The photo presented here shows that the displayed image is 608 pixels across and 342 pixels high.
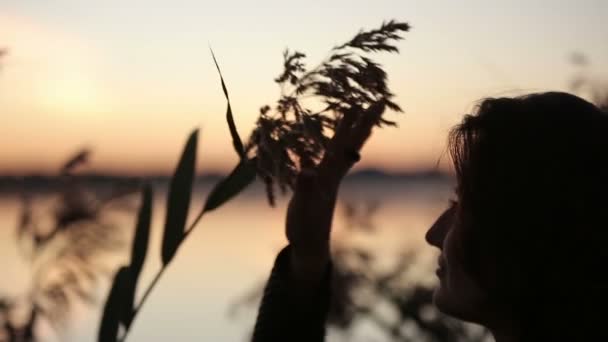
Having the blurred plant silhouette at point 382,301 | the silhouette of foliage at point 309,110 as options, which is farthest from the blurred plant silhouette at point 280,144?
the blurred plant silhouette at point 382,301

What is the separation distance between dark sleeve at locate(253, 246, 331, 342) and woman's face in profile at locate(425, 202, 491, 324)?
0.25 meters

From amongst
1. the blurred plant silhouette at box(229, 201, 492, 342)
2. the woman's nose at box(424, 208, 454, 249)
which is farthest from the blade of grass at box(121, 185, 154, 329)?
the blurred plant silhouette at box(229, 201, 492, 342)

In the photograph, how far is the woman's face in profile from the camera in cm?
116

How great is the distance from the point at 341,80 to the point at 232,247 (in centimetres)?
152

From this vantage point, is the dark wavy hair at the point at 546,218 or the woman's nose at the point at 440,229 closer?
the dark wavy hair at the point at 546,218

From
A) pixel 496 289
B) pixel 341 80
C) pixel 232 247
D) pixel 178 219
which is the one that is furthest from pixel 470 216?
pixel 232 247

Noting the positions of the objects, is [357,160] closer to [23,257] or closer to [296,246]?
[296,246]

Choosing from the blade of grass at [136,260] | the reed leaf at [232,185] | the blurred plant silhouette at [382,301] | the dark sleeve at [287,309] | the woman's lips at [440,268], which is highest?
the reed leaf at [232,185]

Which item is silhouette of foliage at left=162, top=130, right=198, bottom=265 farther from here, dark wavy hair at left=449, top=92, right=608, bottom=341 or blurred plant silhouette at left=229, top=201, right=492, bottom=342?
blurred plant silhouette at left=229, top=201, right=492, bottom=342

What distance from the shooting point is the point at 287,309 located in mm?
1429

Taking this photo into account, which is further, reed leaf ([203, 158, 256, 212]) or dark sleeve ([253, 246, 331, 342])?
dark sleeve ([253, 246, 331, 342])

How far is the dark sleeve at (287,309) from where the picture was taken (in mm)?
1424

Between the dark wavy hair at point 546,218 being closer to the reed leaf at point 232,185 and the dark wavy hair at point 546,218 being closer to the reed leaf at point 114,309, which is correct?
the reed leaf at point 232,185

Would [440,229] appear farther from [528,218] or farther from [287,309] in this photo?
[287,309]
